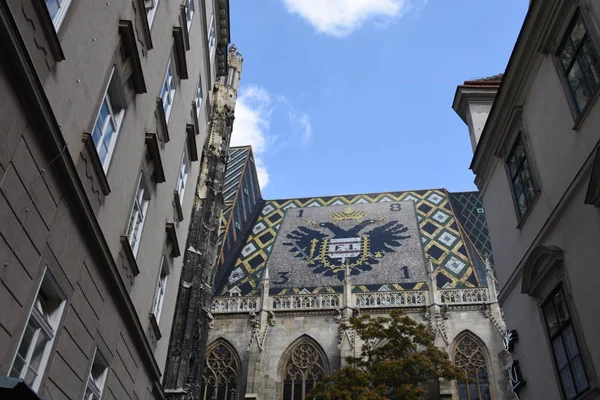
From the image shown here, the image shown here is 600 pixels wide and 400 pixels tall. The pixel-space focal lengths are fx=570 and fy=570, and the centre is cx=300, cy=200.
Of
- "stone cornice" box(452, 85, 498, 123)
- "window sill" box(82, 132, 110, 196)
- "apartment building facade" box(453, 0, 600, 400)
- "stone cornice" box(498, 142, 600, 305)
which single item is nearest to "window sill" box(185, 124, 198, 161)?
"window sill" box(82, 132, 110, 196)

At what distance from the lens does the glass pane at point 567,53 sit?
22.0 ft

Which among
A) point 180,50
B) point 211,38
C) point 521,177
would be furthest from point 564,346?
point 211,38

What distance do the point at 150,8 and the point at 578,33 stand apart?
5.54 m

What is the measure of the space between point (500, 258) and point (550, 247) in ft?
7.56

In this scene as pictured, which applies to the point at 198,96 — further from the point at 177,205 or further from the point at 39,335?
the point at 39,335

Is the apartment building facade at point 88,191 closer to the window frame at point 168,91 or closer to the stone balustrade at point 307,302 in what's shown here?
the window frame at point 168,91

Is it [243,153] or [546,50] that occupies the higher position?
[243,153]

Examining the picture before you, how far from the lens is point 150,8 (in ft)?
26.2

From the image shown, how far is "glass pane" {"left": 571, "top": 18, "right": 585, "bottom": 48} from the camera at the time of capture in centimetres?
638

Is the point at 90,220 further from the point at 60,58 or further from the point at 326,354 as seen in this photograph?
the point at 326,354

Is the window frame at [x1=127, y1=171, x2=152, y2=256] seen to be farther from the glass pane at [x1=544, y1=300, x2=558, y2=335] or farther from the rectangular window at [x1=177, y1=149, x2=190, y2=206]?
the glass pane at [x1=544, y1=300, x2=558, y2=335]

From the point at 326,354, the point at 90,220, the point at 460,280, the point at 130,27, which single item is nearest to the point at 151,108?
the point at 130,27

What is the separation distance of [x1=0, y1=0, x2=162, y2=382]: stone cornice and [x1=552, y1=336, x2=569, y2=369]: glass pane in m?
5.28

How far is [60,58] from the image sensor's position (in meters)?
4.85
